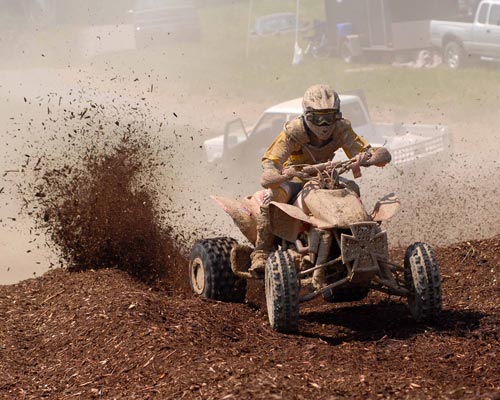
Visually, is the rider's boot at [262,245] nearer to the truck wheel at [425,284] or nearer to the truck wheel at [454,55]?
the truck wheel at [425,284]

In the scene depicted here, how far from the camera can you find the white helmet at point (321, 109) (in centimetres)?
850

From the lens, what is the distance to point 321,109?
8461mm

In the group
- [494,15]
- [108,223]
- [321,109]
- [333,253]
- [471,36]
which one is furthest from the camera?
[471,36]

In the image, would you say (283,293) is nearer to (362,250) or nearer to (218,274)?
(362,250)

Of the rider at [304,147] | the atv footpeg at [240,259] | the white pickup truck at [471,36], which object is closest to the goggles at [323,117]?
the rider at [304,147]

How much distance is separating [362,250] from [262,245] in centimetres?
153

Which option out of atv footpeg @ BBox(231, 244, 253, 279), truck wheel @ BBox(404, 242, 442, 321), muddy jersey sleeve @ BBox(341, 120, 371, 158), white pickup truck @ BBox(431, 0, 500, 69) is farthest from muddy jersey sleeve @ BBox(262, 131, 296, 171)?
white pickup truck @ BBox(431, 0, 500, 69)

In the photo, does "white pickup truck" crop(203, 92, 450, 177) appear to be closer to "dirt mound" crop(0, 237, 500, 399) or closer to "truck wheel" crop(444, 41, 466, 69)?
"dirt mound" crop(0, 237, 500, 399)

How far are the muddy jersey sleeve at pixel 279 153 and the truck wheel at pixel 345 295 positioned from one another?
53.6 inches

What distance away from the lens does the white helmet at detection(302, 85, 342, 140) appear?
27.9ft

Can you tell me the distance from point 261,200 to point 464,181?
902 centimetres

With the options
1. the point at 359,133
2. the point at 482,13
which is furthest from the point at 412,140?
the point at 482,13

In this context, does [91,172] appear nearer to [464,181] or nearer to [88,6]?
[464,181]

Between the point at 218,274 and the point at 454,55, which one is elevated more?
the point at 454,55
